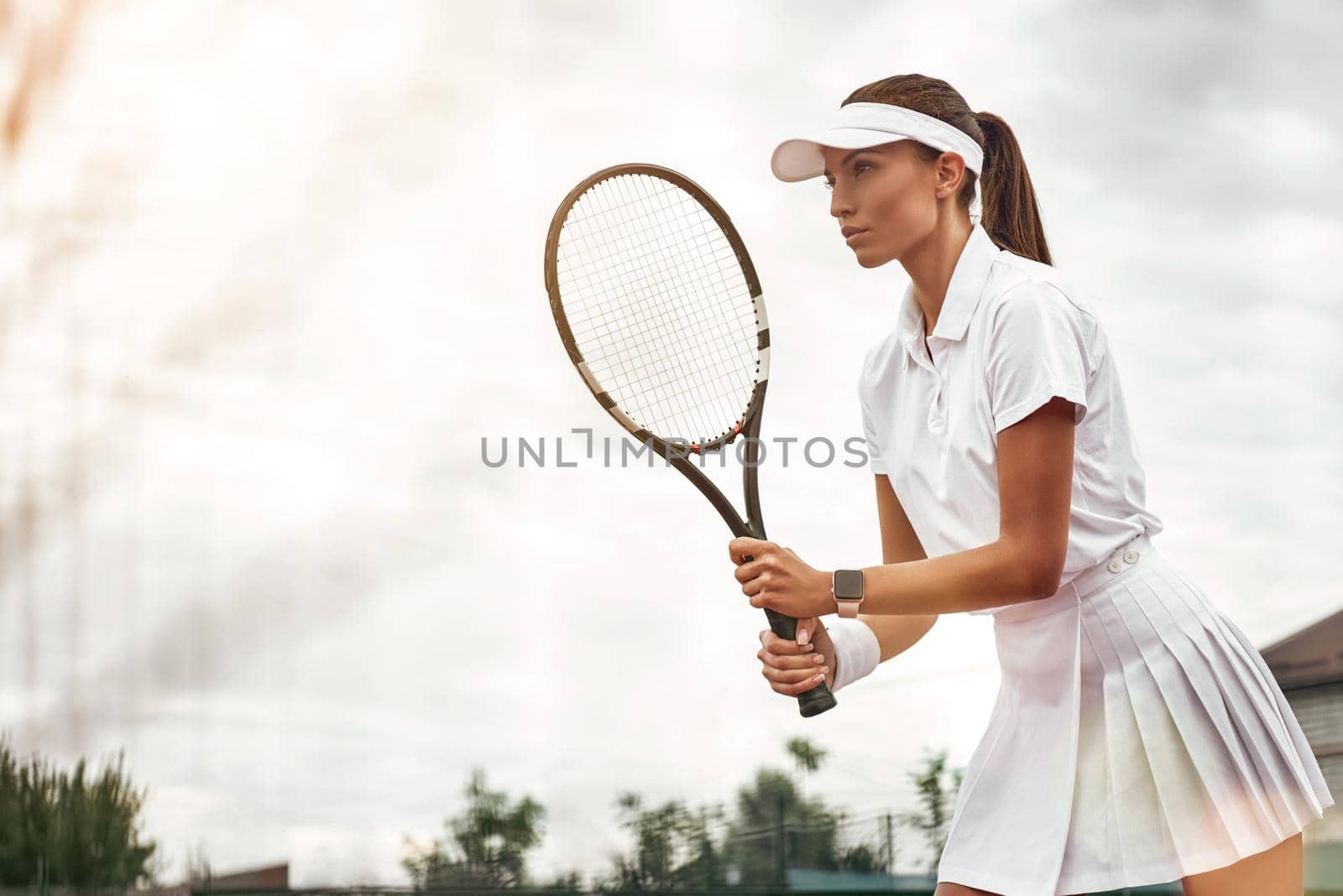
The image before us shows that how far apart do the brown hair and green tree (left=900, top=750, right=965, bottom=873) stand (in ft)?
19.7

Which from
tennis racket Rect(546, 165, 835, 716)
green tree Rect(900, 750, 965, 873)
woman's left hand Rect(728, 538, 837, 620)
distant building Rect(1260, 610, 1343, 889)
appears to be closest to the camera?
woman's left hand Rect(728, 538, 837, 620)

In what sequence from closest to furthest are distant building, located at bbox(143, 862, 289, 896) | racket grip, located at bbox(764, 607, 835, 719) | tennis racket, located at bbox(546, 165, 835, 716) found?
racket grip, located at bbox(764, 607, 835, 719)
tennis racket, located at bbox(546, 165, 835, 716)
distant building, located at bbox(143, 862, 289, 896)

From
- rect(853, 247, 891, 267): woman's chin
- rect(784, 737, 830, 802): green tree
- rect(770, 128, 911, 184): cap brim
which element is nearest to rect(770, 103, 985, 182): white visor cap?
rect(770, 128, 911, 184): cap brim

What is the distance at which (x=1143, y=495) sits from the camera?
1318 mm

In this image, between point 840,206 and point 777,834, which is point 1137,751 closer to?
point 840,206

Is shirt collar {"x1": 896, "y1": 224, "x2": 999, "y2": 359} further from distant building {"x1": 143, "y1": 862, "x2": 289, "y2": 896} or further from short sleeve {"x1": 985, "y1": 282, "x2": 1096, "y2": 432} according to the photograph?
distant building {"x1": 143, "y1": 862, "x2": 289, "y2": 896}

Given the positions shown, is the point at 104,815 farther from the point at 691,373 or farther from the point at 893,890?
the point at 691,373

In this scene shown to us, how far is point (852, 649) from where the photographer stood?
1.48m

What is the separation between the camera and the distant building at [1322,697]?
4.35 meters

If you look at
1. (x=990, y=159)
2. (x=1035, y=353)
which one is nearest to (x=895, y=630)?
(x=1035, y=353)

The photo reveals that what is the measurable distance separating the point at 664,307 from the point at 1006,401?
2.46ft

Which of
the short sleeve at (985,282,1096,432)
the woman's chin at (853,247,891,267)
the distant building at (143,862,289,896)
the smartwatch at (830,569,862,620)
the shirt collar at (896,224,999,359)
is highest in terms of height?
the woman's chin at (853,247,891,267)

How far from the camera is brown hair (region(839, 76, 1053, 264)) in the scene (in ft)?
4.54

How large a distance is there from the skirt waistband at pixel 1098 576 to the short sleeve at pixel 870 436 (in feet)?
0.86
